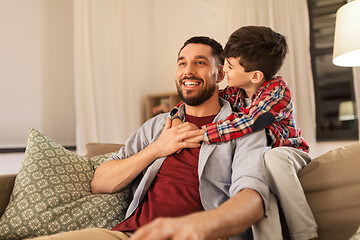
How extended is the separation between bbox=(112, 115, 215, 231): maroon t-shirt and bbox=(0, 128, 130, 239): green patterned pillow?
0.13 meters

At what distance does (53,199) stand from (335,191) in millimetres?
1055

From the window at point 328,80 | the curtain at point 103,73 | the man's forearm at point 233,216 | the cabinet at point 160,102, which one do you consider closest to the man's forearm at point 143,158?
the man's forearm at point 233,216

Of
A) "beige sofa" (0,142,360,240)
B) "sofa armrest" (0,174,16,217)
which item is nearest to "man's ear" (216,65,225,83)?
"beige sofa" (0,142,360,240)

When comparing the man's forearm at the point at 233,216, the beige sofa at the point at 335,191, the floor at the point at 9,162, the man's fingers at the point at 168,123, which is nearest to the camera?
the man's forearm at the point at 233,216

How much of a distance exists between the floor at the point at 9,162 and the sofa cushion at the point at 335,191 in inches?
92.8

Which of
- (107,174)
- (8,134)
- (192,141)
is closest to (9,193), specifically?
(107,174)

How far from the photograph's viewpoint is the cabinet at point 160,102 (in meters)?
3.94

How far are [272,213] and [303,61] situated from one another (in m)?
2.89

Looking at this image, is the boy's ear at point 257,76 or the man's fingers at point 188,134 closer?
the man's fingers at point 188,134

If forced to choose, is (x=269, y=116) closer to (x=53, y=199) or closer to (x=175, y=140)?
(x=175, y=140)

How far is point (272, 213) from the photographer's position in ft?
3.58

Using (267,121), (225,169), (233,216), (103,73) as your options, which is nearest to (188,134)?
(225,169)

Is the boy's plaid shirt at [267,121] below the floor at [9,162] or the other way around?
the other way around

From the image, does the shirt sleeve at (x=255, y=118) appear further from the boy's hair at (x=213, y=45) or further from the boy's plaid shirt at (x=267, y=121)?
the boy's hair at (x=213, y=45)
